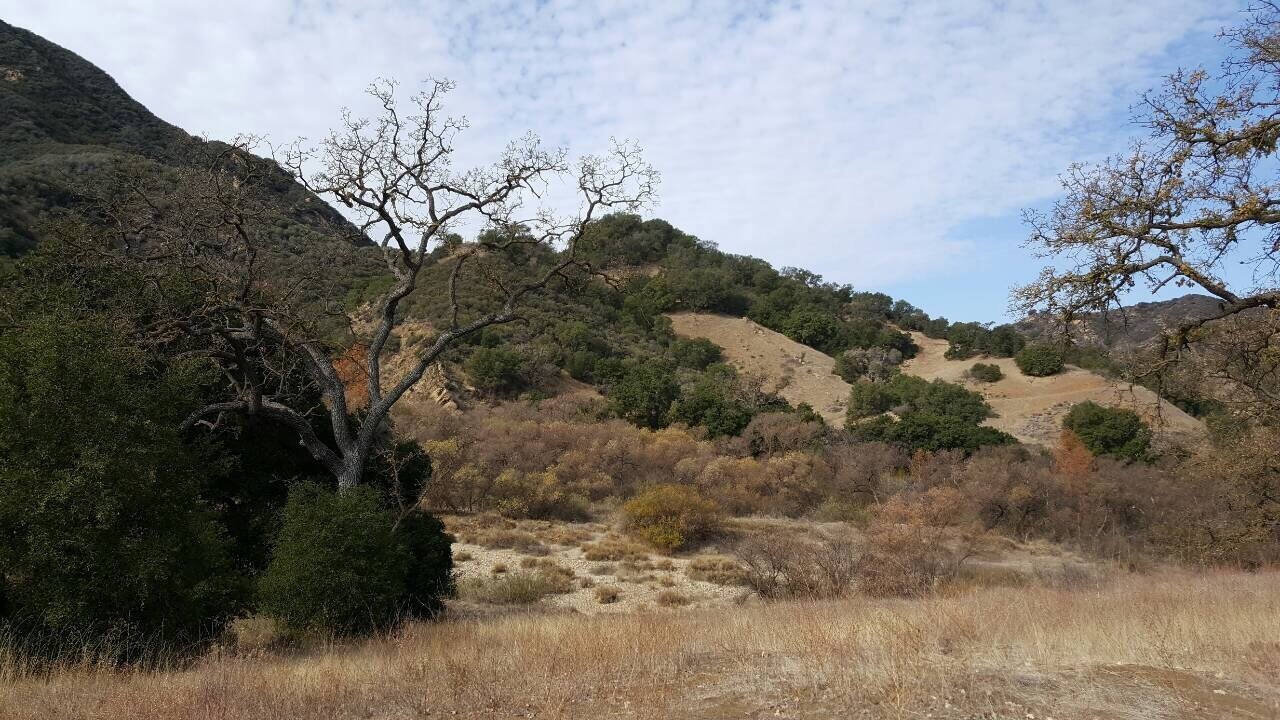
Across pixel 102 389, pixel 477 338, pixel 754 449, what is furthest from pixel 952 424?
pixel 102 389

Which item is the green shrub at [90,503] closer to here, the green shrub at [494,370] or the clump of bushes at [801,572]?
the clump of bushes at [801,572]

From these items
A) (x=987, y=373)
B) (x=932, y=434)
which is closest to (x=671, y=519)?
(x=932, y=434)

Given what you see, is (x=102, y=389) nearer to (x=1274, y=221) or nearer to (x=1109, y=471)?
(x=1274, y=221)

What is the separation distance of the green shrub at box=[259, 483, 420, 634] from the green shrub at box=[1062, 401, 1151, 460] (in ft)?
119

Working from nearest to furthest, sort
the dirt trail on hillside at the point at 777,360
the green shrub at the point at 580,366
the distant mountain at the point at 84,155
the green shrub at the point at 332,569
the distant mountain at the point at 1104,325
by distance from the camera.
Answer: the distant mountain at the point at 1104,325
the green shrub at the point at 332,569
the distant mountain at the point at 84,155
the green shrub at the point at 580,366
the dirt trail on hillside at the point at 777,360

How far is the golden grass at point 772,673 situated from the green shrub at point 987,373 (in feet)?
183

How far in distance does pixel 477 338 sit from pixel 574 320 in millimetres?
9219

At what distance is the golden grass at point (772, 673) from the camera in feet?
18.4

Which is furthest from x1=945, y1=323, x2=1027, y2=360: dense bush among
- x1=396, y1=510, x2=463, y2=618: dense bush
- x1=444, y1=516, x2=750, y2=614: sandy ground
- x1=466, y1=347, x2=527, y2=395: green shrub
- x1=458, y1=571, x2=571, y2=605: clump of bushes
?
x1=396, y1=510, x2=463, y2=618: dense bush

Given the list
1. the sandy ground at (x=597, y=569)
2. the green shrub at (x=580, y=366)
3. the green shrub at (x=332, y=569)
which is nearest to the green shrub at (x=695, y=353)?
the green shrub at (x=580, y=366)

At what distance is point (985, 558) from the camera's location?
76.7 feet

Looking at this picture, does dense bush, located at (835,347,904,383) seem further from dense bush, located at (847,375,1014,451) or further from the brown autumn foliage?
the brown autumn foliage

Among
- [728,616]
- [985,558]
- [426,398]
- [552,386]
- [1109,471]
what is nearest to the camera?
[728,616]

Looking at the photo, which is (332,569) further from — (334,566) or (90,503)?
(90,503)
